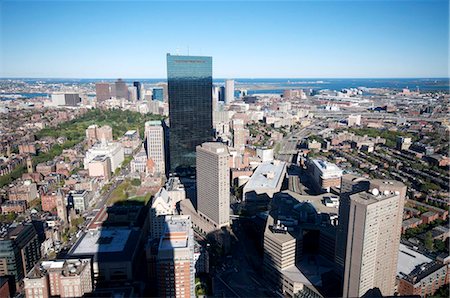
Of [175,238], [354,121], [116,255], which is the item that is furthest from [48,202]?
[354,121]

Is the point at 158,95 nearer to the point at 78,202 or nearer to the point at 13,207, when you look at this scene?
the point at 78,202

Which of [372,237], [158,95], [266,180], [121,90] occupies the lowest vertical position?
[266,180]

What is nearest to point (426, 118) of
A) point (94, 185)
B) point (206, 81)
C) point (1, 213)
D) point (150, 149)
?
point (206, 81)

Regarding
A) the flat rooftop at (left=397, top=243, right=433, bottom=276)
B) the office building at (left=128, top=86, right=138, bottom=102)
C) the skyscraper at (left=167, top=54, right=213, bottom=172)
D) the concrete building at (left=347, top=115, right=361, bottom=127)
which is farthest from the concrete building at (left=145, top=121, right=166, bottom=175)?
the office building at (left=128, top=86, right=138, bottom=102)

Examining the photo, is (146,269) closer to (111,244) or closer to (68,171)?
(111,244)

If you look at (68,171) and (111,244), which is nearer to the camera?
(111,244)
